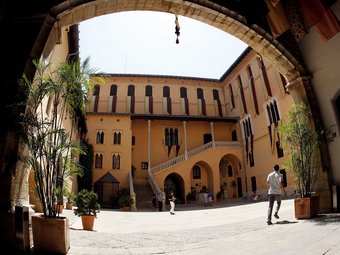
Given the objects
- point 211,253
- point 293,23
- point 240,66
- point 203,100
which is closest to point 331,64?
point 293,23

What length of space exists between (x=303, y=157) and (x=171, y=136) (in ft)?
83.5

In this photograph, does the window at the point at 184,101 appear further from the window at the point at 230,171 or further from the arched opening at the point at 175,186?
the arched opening at the point at 175,186

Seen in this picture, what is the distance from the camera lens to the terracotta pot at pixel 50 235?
14.0 ft

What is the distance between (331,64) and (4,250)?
344 inches

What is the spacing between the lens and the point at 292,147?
801 cm

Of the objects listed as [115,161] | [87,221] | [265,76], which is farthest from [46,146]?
[265,76]

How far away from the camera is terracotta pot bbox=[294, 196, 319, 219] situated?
6.99m

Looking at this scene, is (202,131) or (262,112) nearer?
Result: (262,112)

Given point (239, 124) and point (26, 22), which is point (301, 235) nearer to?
point (26, 22)

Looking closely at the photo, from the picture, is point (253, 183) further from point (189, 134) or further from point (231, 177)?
point (189, 134)

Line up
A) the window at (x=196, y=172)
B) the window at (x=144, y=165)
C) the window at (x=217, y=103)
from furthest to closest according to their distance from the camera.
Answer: the window at (x=217, y=103)
the window at (x=196, y=172)
the window at (x=144, y=165)

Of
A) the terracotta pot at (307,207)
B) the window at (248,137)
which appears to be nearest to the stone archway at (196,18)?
the terracotta pot at (307,207)

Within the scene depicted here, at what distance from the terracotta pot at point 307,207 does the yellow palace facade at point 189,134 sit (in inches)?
668

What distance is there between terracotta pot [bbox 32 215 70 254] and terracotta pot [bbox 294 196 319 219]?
5773mm
